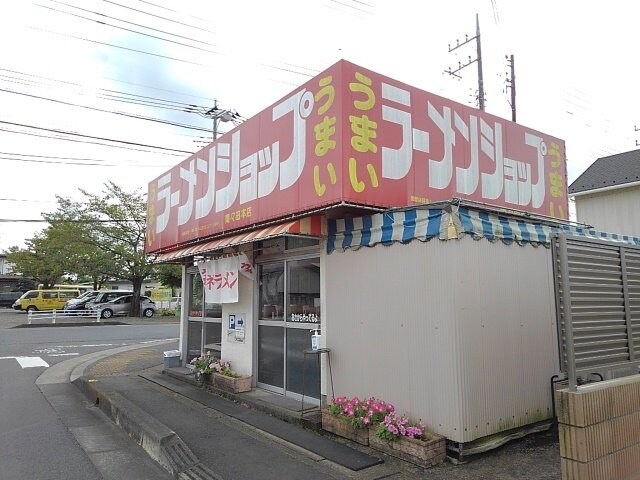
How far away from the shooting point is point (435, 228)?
5.19 m

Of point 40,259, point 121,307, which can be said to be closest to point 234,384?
point 121,307

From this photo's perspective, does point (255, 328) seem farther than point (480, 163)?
Yes

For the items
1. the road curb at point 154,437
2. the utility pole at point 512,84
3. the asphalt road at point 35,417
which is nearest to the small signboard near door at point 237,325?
the road curb at point 154,437

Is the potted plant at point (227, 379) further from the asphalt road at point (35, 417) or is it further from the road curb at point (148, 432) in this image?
the asphalt road at point (35, 417)

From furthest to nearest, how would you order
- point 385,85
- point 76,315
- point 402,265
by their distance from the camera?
point 76,315 → point 385,85 → point 402,265

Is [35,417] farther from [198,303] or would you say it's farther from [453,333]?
[453,333]

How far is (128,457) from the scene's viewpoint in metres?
5.78

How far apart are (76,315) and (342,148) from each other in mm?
28839

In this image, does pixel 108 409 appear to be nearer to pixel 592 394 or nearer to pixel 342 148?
pixel 342 148

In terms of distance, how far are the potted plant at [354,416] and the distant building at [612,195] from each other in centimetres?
790

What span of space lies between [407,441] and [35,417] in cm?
614

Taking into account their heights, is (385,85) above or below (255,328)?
above

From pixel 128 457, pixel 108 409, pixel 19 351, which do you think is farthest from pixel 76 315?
pixel 128 457

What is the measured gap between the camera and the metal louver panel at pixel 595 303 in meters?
3.63
